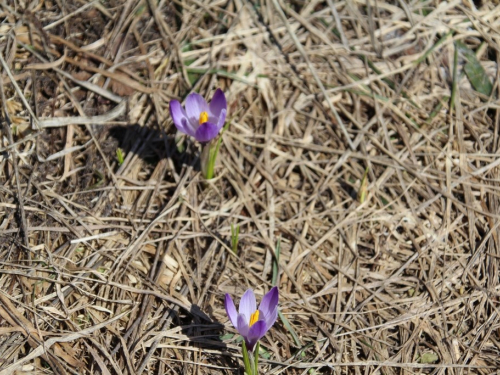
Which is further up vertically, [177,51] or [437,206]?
[177,51]

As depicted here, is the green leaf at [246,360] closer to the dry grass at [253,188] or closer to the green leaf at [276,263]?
the dry grass at [253,188]

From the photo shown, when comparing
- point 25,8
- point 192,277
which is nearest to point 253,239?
point 192,277

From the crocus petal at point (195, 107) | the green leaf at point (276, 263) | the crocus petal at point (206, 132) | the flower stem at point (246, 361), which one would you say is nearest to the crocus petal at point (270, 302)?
the flower stem at point (246, 361)

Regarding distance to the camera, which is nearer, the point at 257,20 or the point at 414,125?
the point at 414,125

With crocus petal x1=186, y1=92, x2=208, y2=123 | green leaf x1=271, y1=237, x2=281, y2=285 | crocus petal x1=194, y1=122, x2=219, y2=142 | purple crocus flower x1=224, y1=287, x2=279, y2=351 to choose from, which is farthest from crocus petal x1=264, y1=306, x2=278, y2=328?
crocus petal x1=186, y1=92, x2=208, y2=123

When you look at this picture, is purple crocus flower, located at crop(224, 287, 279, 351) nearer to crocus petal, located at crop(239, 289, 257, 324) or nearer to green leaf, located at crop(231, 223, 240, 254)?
crocus petal, located at crop(239, 289, 257, 324)

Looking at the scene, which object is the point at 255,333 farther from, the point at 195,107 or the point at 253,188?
the point at 195,107

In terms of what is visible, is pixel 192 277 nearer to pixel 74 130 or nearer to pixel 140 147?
pixel 140 147
